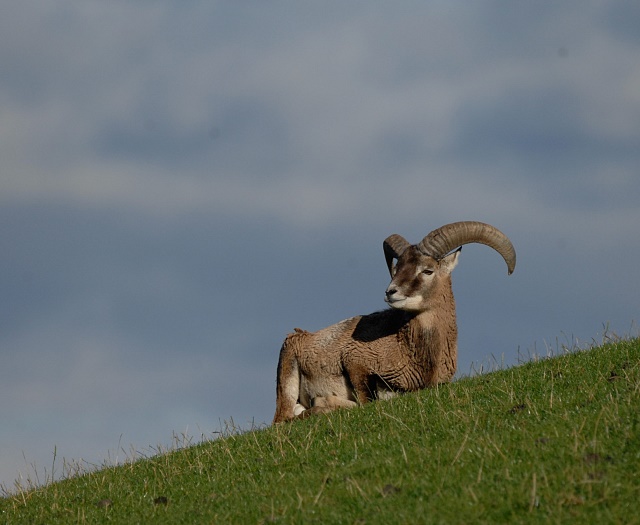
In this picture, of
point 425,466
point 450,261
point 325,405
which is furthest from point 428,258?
point 425,466

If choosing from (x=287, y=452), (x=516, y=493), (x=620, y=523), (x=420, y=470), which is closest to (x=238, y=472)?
(x=287, y=452)

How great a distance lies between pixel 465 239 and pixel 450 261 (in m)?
0.60

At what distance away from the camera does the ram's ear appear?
16812 mm

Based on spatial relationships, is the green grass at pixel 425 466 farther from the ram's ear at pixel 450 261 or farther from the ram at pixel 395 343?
the ram's ear at pixel 450 261

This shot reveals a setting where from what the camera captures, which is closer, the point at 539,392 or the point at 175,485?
the point at 175,485

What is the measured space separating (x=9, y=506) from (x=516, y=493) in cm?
853

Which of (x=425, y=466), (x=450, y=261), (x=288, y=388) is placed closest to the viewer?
(x=425, y=466)

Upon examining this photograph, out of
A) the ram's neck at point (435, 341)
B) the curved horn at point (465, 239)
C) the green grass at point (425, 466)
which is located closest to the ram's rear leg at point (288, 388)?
the green grass at point (425, 466)

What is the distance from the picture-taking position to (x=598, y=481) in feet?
25.5

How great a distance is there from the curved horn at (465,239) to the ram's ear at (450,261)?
108 mm

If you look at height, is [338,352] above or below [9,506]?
above

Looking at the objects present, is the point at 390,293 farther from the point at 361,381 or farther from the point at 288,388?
the point at 288,388

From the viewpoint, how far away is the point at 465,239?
17078mm

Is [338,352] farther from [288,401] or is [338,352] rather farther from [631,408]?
[631,408]
